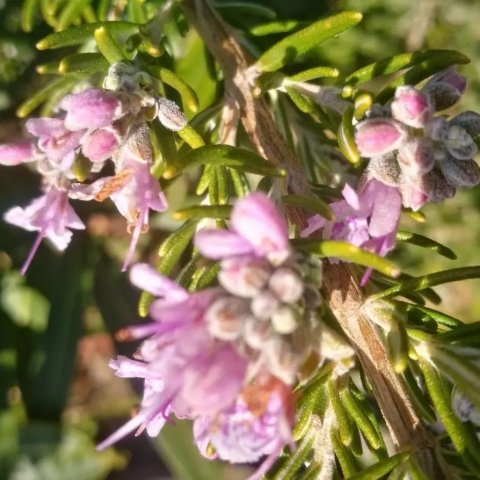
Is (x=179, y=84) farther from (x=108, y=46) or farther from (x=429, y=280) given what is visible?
(x=429, y=280)

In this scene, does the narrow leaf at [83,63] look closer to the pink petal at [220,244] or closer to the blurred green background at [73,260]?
the pink petal at [220,244]

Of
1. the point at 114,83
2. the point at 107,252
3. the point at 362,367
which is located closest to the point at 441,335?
the point at 362,367

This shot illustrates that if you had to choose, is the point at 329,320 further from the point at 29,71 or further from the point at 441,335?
the point at 29,71

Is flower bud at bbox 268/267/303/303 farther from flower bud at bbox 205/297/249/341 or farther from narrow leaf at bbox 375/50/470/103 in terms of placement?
narrow leaf at bbox 375/50/470/103

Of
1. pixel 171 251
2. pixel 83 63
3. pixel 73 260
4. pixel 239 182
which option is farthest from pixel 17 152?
pixel 73 260

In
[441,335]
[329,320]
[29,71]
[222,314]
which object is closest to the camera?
[222,314]

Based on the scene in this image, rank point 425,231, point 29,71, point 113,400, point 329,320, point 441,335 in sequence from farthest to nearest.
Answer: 1. point 113,400
2. point 425,231
3. point 29,71
4. point 441,335
5. point 329,320

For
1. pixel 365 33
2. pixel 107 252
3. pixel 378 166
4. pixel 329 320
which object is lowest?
pixel 107 252

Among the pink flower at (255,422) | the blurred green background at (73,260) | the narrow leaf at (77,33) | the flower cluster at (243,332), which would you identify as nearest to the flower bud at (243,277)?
the flower cluster at (243,332)
